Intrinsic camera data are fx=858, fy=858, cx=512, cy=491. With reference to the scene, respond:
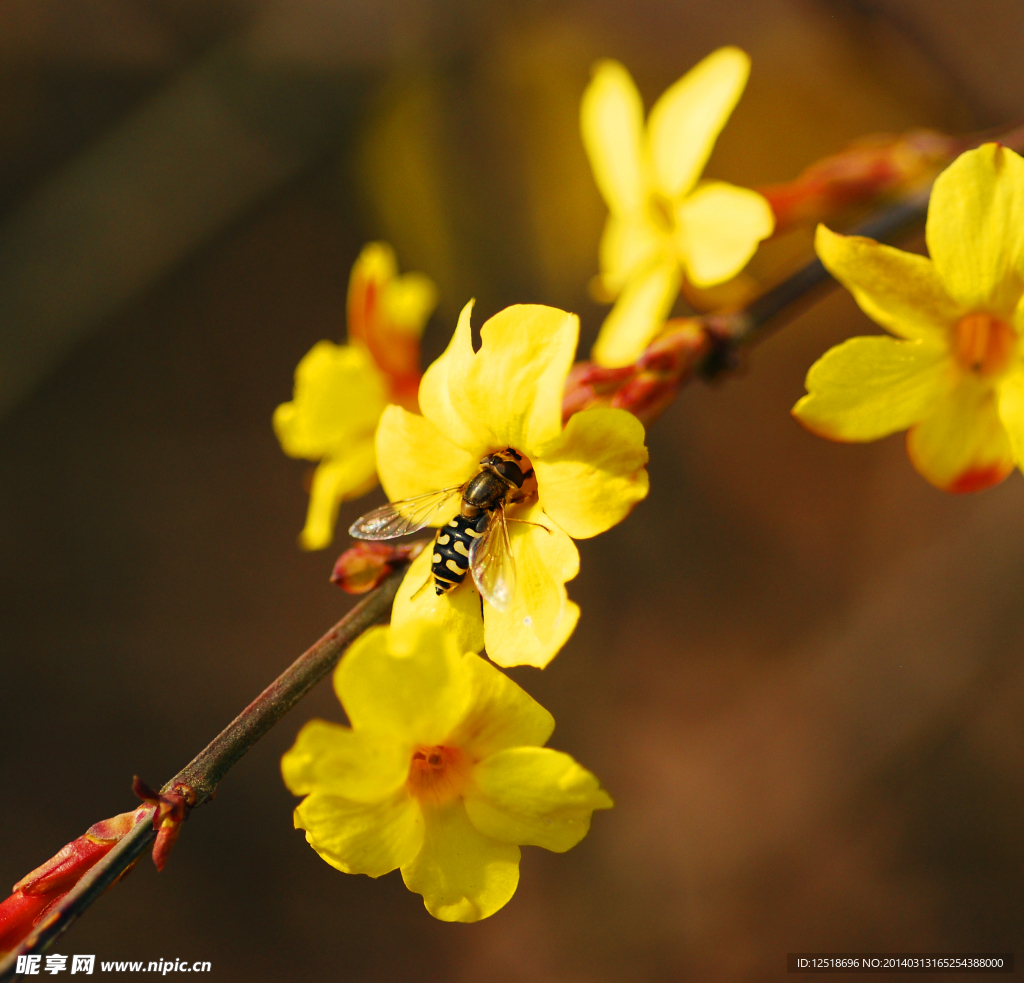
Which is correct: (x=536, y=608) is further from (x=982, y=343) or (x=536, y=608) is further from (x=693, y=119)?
(x=693, y=119)

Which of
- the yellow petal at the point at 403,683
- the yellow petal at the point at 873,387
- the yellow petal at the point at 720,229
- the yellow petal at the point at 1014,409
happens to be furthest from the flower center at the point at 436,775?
the yellow petal at the point at 720,229

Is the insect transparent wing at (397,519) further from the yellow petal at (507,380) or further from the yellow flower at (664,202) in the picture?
the yellow flower at (664,202)

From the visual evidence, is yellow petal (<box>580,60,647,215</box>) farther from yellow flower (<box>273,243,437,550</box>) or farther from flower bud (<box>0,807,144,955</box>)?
flower bud (<box>0,807,144,955</box>)

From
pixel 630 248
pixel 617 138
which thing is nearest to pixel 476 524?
pixel 630 248

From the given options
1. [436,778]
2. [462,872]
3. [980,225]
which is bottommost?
[462,872]

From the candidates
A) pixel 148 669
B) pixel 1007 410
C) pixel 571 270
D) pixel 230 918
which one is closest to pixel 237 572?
pixel 148 669

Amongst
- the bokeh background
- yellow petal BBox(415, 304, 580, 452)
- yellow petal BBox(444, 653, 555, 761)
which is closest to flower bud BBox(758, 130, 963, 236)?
yellow petal BBox(415, 304, 580, 452)

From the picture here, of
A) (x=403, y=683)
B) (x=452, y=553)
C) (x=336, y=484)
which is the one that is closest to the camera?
(x=403, y=683)
